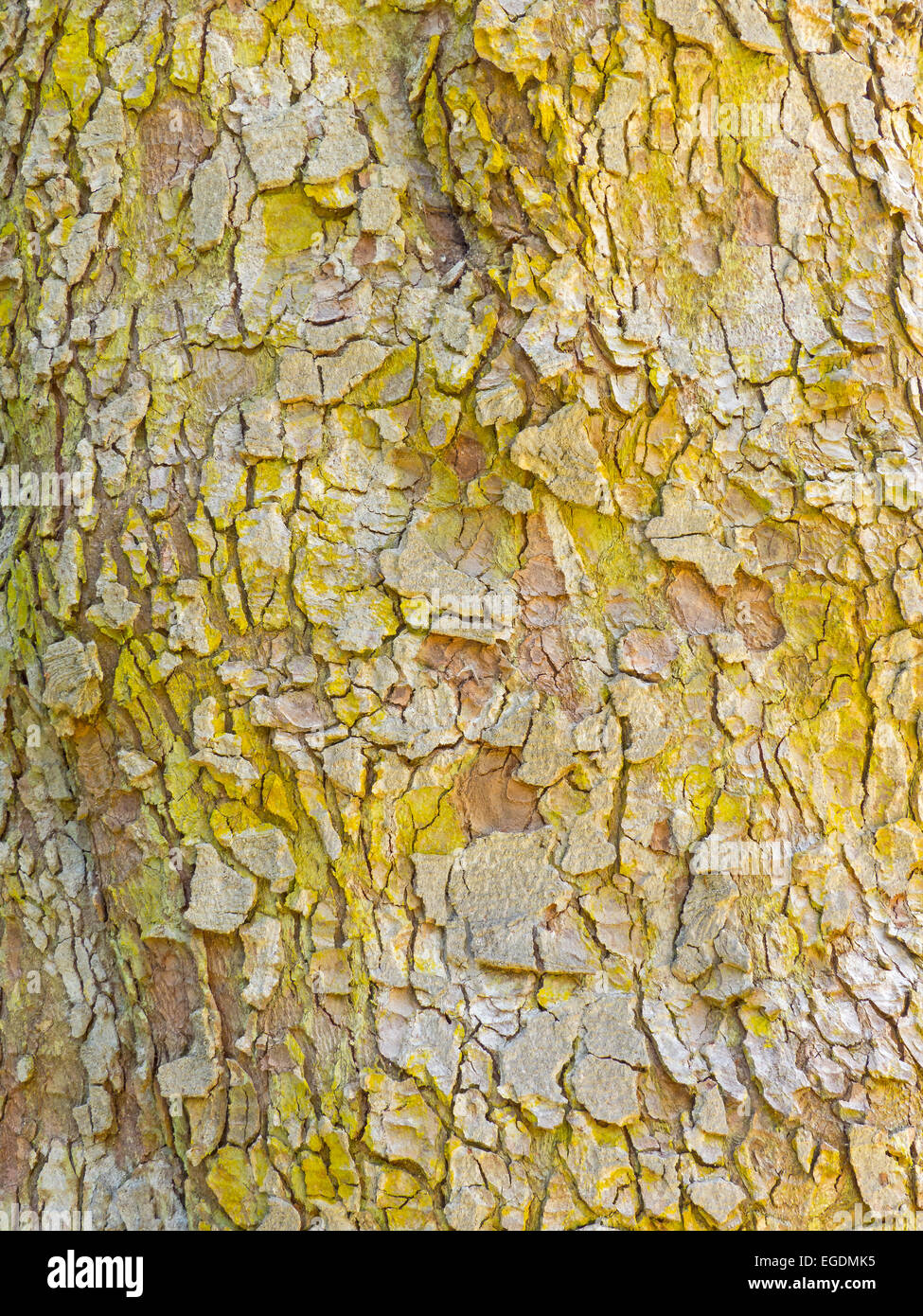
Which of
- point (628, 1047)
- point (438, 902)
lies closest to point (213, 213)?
point (438, 902)

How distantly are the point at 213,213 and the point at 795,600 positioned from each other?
1054mm

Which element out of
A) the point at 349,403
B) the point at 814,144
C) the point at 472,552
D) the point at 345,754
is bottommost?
the point at 345,754

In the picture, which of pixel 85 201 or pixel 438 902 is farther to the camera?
pixel 85 201

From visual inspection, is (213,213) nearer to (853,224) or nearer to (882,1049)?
(853,224)

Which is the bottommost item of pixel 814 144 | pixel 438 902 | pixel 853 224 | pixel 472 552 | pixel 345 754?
pixel 438 902

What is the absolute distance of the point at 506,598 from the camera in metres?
1.46

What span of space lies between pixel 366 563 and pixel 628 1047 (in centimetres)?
78

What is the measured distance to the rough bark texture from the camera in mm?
1406

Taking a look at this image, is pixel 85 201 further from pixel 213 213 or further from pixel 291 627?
pixel 291 627

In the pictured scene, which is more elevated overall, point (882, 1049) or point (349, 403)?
point (349, 403)

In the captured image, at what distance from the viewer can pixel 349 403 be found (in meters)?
1.48

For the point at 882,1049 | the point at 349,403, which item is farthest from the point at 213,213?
the point at 882,1049

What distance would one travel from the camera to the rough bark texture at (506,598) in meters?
1.41

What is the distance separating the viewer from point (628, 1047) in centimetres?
139
